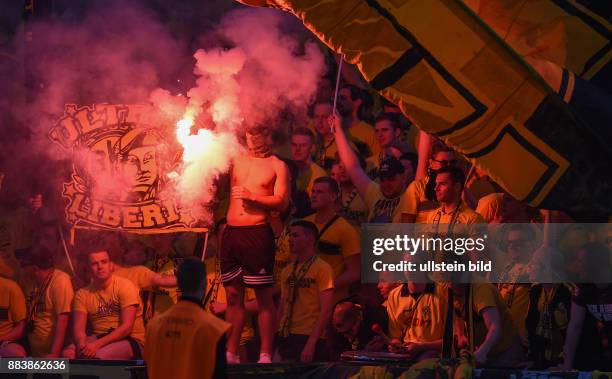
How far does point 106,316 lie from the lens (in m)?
8.43

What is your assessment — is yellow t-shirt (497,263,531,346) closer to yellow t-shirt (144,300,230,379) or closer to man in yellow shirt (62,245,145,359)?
man in yellow shirt (62,245,145,359)

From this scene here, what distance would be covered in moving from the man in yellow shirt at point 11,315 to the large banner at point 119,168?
0.77 m

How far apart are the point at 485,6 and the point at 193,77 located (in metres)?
2.85

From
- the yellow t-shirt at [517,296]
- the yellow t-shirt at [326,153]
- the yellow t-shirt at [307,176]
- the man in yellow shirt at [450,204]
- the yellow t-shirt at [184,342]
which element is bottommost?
the yellow t-shirt at [184,342]

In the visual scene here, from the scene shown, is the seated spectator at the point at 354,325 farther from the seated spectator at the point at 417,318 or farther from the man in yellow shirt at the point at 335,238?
the man in yellow shirt at the point at 335,238

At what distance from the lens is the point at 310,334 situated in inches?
315

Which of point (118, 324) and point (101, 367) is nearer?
point (101, 367)

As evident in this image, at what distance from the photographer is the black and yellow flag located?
5.44m

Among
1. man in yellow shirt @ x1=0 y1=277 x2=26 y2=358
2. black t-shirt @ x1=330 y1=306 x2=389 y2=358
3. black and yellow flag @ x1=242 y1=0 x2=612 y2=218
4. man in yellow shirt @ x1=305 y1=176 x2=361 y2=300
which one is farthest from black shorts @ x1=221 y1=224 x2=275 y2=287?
black and yellow flag @ x1=242 y1=0 x2=612 y2=218

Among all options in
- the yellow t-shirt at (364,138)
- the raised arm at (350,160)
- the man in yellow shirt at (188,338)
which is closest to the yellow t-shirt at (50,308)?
the raised arm at (350,160)

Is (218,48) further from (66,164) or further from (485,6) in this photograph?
(485,6)

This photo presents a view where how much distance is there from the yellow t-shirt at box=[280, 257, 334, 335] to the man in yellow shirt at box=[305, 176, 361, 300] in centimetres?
8

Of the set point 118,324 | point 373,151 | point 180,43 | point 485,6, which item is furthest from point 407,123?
point 118,324

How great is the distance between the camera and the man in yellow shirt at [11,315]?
28.0ft
